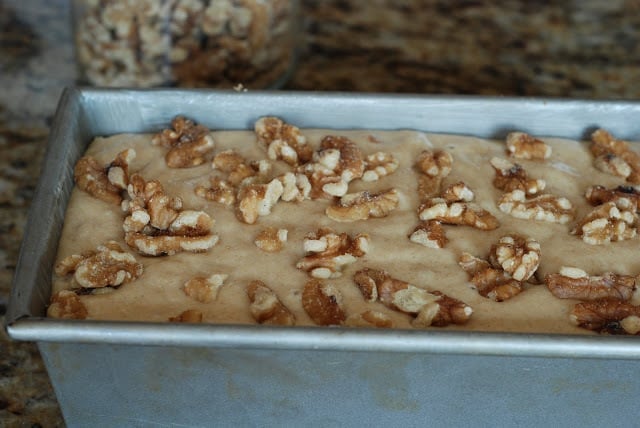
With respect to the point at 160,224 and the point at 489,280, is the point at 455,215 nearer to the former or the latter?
the point at 489,280

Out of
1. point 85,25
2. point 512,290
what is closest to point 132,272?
point 512,290

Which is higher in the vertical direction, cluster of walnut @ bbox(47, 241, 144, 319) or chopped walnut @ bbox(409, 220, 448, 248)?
chopped walnut @ bbox(409, 220, 448, 248)

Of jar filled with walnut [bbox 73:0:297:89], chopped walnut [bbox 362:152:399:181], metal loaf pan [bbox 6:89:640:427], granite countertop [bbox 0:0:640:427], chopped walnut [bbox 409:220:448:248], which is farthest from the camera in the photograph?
granite countertop [bbox 0:0:640:427]

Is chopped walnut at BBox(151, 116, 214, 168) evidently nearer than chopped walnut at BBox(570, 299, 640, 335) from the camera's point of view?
No

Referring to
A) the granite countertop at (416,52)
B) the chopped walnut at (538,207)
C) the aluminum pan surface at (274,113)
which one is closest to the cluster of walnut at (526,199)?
the chopped walnut at (538,207)

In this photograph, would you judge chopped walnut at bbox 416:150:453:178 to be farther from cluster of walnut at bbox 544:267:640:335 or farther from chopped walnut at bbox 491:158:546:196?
cluster of walnut at bbox 544:267:640:335

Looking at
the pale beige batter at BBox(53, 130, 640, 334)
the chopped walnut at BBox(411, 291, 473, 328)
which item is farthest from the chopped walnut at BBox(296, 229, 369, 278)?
the chopped walnut at BBox(411, 291, 473, 328)

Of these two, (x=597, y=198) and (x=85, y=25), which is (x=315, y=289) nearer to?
(x=597, y=198)
